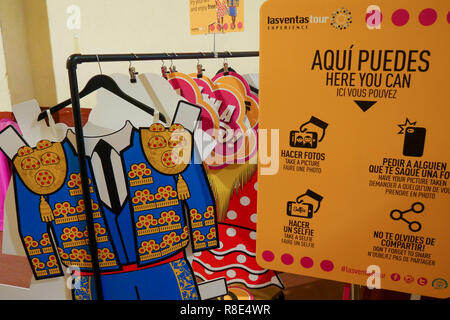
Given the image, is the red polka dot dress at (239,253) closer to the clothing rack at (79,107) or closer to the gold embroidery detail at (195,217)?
the gold embroidery detail at (195,217)

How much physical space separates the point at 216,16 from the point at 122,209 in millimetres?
649

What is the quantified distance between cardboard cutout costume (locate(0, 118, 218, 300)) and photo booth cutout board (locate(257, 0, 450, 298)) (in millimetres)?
272

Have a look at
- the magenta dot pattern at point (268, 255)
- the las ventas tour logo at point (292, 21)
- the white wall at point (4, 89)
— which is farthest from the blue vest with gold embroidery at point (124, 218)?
the white wall at point (4, 89)

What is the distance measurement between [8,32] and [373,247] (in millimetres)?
2221

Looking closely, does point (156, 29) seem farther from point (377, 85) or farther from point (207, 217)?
point (377, 85)

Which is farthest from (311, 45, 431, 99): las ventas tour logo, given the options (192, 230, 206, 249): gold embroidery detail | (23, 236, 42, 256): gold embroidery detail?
(23, 236, 42, 256): gold embroidery detail

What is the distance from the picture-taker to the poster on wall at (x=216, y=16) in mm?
955

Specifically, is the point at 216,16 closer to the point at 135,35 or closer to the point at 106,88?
the point at 106,88

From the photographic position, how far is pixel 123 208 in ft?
2.69

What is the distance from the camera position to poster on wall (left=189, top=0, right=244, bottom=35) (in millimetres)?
955

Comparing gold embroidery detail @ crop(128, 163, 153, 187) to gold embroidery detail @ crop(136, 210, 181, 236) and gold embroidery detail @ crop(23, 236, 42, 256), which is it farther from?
gold embroidery detail @ crop(23, 236, 42, 256)

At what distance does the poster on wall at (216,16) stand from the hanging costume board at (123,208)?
345mm

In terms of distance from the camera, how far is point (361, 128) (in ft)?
1.70

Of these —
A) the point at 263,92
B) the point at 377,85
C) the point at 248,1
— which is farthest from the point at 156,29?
the point at 377,85
